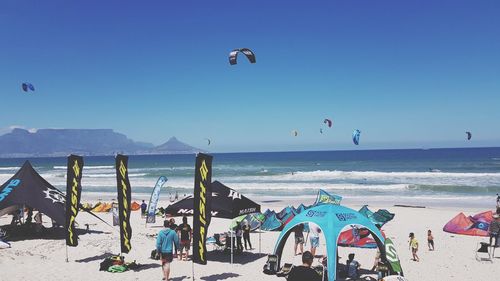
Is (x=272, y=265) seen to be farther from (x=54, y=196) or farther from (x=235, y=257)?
(x=54, y=196)

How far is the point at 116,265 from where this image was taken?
1062cm

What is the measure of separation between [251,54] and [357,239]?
706 centimetres

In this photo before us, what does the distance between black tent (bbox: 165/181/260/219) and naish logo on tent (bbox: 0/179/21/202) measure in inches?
213

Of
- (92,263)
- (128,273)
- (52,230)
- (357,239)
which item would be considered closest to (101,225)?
(52,230)

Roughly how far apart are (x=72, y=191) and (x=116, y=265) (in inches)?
88.8

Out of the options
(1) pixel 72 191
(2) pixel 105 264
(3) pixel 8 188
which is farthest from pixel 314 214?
(3) pixel 8 188

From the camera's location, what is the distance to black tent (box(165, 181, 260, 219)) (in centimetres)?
1173

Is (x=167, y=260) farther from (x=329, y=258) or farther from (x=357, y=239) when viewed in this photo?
(x=357, y=239)

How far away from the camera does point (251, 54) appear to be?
1500 cm

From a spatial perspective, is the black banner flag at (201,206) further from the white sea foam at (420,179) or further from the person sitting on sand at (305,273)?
the white sea foam at (420,179)

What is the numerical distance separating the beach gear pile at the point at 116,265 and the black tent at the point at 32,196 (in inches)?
135

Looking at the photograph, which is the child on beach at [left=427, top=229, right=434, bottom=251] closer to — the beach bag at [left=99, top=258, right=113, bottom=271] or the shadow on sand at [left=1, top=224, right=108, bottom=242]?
the beach bag at [left=99, top=258, right=113, bottom=271]

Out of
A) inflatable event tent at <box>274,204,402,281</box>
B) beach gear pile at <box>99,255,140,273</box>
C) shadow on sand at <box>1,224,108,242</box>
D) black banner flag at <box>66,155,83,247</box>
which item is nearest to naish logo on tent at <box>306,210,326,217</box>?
inflatable event tent at <box>274,204,402,281</box>

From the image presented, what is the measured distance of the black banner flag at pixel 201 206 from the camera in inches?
363
